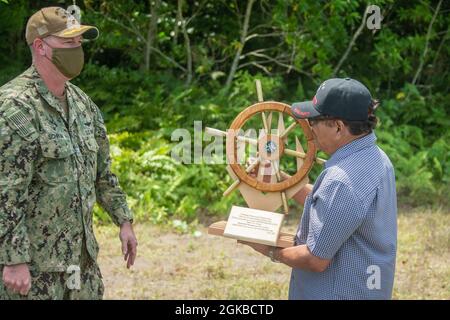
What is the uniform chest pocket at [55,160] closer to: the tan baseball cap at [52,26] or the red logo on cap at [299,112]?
the tan baseball cap at [52,26]

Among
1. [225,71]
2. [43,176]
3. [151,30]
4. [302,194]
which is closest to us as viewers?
[43,176]

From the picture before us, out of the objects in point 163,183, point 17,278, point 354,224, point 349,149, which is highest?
point 349,149

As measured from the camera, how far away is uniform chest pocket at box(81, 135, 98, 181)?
144 inches

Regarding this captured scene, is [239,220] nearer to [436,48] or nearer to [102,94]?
[102,94]

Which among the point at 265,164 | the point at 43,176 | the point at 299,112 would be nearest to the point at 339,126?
the point at 299,112

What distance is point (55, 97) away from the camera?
11.7ft

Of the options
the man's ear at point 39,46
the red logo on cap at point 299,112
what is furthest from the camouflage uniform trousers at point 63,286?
the red logo on cap at point 299,112

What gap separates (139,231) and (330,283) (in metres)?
5.04

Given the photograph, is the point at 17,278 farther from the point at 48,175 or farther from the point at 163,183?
the point at 163,183

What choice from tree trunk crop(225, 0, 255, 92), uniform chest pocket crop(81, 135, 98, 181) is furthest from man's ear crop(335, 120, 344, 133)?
tree trunk crop(225, 0, 255, 92)

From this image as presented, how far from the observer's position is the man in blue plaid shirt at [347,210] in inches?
121

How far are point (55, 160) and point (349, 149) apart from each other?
1328mm

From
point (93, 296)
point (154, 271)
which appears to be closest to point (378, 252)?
point (93, 296)

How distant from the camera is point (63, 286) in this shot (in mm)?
3535
